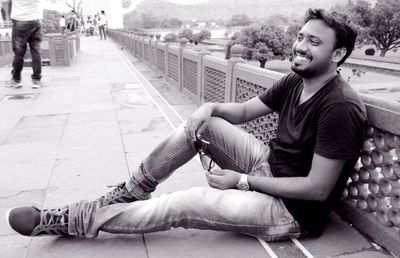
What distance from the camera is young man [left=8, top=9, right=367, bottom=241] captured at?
2.06m

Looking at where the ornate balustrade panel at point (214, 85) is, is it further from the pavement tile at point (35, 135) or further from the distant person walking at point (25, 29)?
the distant person walking at point (25, 29)

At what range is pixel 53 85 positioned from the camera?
851 centimetres

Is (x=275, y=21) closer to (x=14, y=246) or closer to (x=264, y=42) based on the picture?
(x=264, y=42)

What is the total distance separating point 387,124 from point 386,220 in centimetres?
61

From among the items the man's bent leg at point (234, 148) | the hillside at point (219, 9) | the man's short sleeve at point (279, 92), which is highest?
the hillside at point (219, 9)

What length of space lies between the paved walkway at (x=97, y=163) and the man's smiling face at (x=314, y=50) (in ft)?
3.59

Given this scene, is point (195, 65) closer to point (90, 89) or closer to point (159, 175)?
point (90, 89)

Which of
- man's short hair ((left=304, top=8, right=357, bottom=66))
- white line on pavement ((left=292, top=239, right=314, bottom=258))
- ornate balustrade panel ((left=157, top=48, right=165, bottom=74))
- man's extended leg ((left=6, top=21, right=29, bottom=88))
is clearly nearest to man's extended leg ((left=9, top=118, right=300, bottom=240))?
white line on pavement ((left=292, top=239, right=314, bottom=258))

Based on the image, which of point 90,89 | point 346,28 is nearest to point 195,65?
point 90,89

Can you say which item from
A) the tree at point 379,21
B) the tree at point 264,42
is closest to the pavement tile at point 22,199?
the tree at point 264,42

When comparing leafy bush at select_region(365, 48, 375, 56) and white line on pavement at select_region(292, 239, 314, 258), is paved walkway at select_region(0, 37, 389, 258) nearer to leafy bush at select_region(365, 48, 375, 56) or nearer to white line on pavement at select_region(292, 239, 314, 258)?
white line on pavement at select_region(292, 239, 314, 258)

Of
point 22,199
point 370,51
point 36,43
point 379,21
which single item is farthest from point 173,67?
point 370,51

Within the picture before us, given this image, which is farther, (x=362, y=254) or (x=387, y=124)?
(x=362, y=254)

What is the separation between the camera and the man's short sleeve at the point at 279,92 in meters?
2.57
